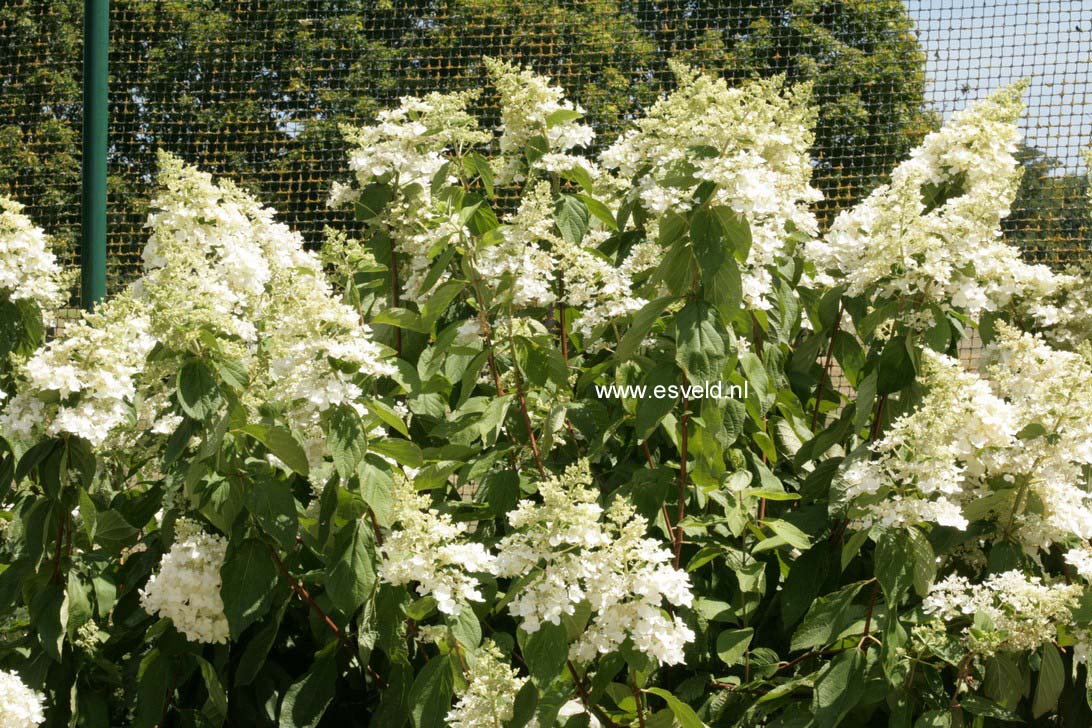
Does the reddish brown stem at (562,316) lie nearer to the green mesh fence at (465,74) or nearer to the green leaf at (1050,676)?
the green leaf at (1050,676)

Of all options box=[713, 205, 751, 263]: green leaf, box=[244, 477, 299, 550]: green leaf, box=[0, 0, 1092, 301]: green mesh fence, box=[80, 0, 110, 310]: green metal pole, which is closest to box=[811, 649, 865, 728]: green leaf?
box=[713, 205, 751, 263]: green leaf

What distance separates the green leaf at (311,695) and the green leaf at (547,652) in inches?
23.5

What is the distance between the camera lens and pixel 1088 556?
2180 millimetres

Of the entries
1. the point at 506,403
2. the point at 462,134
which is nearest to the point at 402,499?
the point at 506,403

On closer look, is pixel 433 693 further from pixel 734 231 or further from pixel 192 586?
pixel 734 231

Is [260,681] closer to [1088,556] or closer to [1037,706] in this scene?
[1037,706]

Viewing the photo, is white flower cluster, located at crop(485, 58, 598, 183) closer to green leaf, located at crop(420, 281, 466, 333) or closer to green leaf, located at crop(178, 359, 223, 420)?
green leaf, located at crop(420, 281, 466, 333)

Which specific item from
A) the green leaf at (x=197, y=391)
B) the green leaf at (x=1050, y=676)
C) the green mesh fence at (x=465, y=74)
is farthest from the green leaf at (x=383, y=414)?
the green mesh fence at (x=465, y=74)

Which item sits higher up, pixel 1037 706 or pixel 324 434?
pixel 324 434

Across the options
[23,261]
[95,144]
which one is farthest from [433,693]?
[95,144]

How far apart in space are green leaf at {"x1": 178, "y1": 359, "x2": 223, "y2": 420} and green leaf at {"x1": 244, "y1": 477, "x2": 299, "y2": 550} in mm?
176

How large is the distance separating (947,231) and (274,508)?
1.32m

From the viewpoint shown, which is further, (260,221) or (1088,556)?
(260,221)

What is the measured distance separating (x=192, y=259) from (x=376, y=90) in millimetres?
4866
